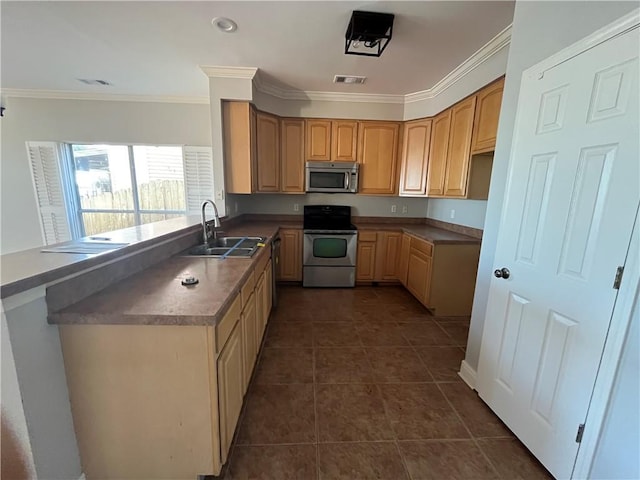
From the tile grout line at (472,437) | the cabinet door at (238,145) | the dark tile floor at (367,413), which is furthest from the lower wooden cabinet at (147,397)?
the cabinet door at (238,145)

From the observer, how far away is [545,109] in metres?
1.37

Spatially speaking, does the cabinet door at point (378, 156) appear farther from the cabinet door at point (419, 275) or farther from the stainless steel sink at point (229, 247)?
the stainless steel sink at point (229, 247)

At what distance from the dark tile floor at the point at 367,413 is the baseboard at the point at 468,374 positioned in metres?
0.05

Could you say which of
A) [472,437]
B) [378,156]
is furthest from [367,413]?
[378,156]

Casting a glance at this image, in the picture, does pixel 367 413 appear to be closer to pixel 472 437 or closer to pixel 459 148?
pixel 472 437

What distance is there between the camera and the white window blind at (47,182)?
390cm

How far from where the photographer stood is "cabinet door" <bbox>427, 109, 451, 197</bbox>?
3.19 metres

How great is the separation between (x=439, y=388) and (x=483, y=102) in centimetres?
257

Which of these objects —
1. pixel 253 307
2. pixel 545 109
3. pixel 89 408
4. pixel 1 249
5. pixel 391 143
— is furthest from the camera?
pixel 1 249

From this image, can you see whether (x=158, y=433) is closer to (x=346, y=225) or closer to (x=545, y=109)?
(x=545, y=109)

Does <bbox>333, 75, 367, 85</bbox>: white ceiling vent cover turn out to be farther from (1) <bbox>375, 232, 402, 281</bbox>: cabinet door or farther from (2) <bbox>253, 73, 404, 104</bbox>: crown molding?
(1) <bbox>375, 232, 402, 281</bbox>: cabinet door

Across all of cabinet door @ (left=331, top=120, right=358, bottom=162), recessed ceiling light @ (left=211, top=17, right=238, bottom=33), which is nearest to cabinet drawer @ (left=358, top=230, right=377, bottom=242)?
cabinet door @ (left=331, top=120, right=358, bottom=162)

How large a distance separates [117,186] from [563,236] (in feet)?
17.3

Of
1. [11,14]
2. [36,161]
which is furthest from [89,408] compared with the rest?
[36,161]
